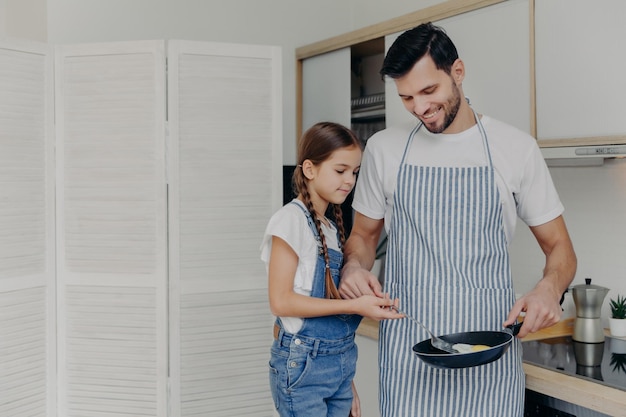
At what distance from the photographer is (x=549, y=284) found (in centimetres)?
165

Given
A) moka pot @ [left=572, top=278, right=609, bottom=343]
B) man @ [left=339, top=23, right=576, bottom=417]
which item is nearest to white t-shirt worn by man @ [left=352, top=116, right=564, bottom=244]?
man @ [left=339, top=23, right=576, bottom=417]

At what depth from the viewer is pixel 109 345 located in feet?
9.27

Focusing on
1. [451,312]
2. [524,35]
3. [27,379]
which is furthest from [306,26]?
[451,312]

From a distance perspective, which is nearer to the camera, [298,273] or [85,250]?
[298,273]

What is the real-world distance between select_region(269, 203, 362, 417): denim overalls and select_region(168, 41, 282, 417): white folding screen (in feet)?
3.27

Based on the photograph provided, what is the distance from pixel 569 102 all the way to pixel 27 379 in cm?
215

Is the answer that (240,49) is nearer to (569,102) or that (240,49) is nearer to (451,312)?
(569,102)

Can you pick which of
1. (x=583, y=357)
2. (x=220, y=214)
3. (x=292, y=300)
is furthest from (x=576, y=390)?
(x=220, y=214)

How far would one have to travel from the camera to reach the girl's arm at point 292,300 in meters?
1.65

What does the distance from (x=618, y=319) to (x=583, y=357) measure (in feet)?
1.15

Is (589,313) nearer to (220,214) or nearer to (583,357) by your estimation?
(583,357)

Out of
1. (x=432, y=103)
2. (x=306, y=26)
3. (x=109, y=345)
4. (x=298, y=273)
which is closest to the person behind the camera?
(x=432, y=103)

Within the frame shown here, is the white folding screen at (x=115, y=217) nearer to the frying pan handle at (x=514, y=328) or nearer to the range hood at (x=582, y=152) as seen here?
the range hood at (x=582, y=152)

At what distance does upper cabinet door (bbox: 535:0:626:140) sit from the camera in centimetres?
213
